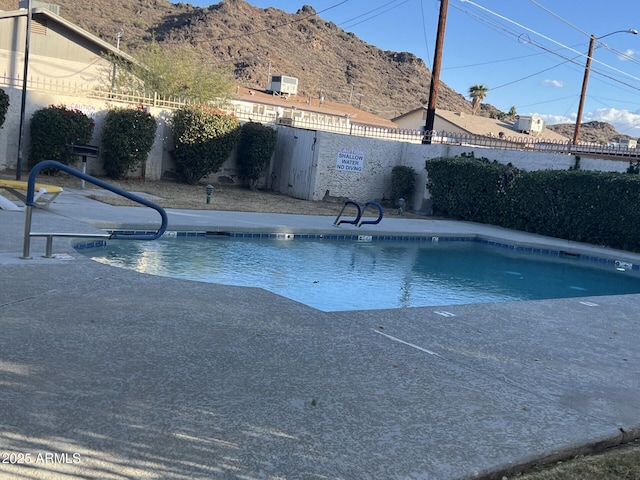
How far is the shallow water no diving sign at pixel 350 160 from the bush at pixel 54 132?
342 inches

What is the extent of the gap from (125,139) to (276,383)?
17.0 m

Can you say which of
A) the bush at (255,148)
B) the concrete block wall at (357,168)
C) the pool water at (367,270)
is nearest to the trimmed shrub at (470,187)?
the concrete block wall at (357,168)

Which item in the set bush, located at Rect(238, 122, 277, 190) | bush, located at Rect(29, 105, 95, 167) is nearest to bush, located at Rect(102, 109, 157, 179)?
bush, located at Rect(29, 105, 95, 167)

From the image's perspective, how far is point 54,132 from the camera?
18.6 metres

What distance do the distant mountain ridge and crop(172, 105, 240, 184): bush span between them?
41601mm

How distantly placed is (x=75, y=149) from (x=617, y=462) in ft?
51.2

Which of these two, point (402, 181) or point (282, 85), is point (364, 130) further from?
point (282, 85)

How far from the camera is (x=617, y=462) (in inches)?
152

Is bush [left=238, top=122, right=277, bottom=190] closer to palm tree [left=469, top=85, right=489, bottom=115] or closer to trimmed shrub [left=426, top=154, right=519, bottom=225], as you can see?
trimmed shrub [left=426, top=154, right=519, bottom=225]

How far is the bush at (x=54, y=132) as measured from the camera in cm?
1858

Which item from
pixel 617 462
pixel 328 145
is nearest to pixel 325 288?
pixel 617 462

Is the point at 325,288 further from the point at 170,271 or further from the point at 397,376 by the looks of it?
the point at 397,376

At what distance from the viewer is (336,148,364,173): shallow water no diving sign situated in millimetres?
23047

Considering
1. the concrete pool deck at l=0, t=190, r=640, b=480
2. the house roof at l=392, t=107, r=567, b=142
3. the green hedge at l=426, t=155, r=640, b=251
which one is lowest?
the concrete pool deck at l=0, t=190, r=640, b=480
